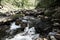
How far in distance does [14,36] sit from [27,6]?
1518 centimetres

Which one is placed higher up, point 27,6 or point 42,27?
point 42,27

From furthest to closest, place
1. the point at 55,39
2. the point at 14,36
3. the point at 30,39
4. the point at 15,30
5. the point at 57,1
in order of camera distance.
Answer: the point at 57,1, the point at 15,30, the point at 14,36, the point at 30,39, the point at 55,39

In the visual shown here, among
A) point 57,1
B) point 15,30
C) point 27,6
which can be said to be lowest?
point 27,6

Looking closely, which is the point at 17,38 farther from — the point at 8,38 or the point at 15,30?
the point at 15,30

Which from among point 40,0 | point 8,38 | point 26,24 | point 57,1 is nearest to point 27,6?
point 40,0

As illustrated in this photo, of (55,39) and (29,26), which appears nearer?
(55,39)

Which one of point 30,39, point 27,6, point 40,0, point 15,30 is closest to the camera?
point 30,39

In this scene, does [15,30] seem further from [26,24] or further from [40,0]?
[40,0]

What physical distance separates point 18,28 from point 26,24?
1.71 ft

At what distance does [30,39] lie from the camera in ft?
18.6

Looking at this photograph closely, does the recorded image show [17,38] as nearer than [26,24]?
Yes

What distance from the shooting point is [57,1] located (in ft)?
31.3

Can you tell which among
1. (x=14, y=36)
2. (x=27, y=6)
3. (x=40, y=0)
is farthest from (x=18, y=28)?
(x=27, y=6)

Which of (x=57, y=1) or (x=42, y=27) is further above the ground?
(x=57, y=1)
